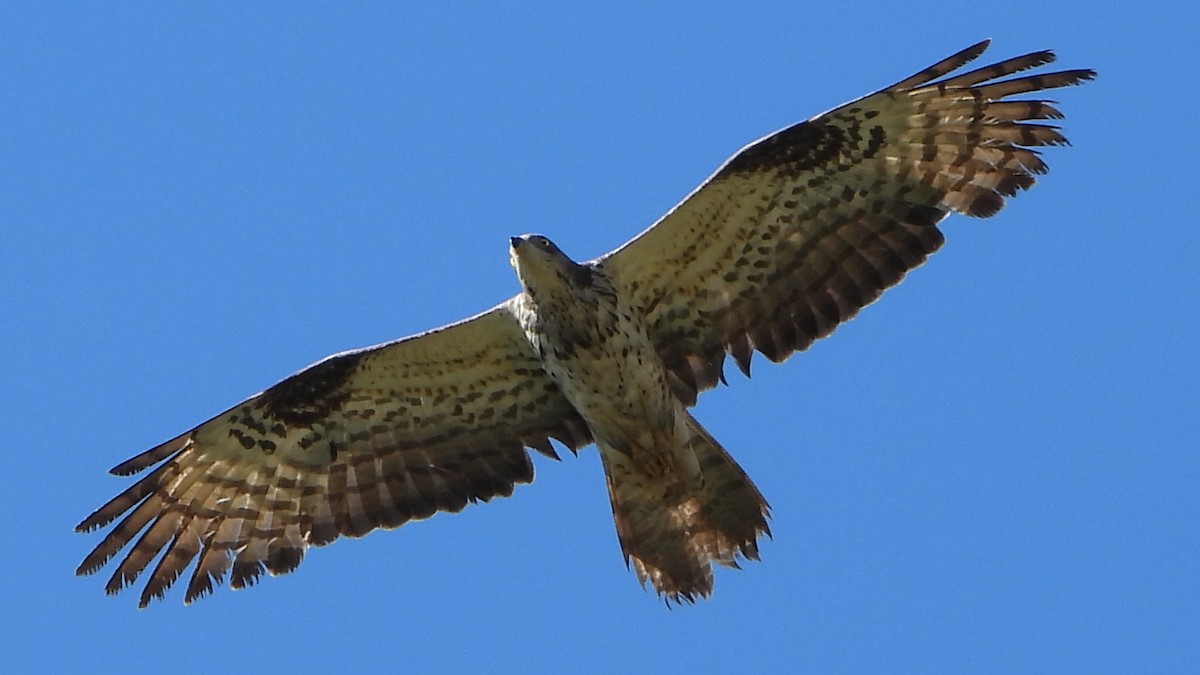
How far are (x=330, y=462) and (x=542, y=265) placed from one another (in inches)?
92.8

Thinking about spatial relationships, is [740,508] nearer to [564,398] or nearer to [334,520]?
[564,398]

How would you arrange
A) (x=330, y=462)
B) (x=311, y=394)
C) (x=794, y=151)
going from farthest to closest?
(x=330, y=462) < (x=311, y=394) < (x=794, y=151)

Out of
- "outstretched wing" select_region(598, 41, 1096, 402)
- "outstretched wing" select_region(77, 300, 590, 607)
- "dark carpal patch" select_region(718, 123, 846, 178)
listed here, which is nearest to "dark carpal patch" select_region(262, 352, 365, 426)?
"outstretched wing" select_region(77, 300, 590, 607)

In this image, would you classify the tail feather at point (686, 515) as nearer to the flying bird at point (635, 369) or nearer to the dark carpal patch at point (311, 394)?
the flying bird at point (635, 369)

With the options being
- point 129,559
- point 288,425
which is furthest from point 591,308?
point 129,559

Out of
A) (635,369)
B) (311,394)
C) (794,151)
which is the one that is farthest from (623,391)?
(311,394)

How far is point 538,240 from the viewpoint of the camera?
1392 centimetres

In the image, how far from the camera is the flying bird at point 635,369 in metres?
14.1

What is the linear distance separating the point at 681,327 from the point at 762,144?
1363 millimetres

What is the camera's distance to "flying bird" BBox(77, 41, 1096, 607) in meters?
14.1

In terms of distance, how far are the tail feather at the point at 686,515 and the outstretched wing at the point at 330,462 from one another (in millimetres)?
742

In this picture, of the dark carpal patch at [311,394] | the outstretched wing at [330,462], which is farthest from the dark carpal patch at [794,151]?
the dark carpal patch at [311,394]

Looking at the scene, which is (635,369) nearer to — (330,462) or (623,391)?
(623,391)

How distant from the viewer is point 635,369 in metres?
14.1
